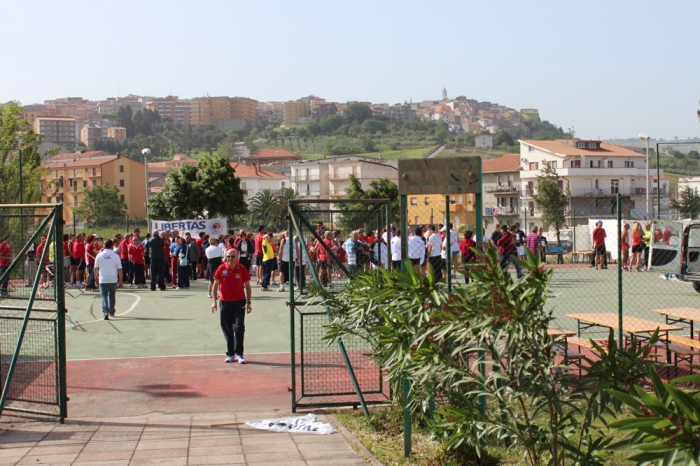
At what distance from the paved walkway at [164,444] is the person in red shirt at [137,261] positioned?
14433 millimetres

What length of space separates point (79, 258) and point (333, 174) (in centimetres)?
9290

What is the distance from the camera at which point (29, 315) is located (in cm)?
812

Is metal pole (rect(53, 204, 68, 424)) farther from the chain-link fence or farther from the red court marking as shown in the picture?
the chain-link fence

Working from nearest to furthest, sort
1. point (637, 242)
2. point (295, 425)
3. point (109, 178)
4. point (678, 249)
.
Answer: point (295, 425) → point (678, 249) → point (637, 242) → point (109, 178)

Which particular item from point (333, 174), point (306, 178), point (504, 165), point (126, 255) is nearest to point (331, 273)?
point (126, 255)

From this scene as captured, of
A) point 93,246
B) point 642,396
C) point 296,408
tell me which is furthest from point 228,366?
point 93,246

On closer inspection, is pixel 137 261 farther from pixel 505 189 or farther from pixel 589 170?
pixel 589 170

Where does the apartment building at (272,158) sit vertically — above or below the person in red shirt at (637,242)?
above

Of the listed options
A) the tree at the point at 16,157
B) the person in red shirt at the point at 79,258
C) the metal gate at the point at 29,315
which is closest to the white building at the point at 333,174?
the tree at the point at 16,157

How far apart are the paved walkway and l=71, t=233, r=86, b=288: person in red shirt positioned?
14438 millimetres

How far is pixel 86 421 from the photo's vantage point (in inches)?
309

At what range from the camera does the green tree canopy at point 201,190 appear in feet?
158

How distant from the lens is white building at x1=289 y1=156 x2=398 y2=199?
10688cm

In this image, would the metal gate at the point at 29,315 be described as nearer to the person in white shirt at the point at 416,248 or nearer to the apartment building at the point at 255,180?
the person in white shirt at the point at 416,248
